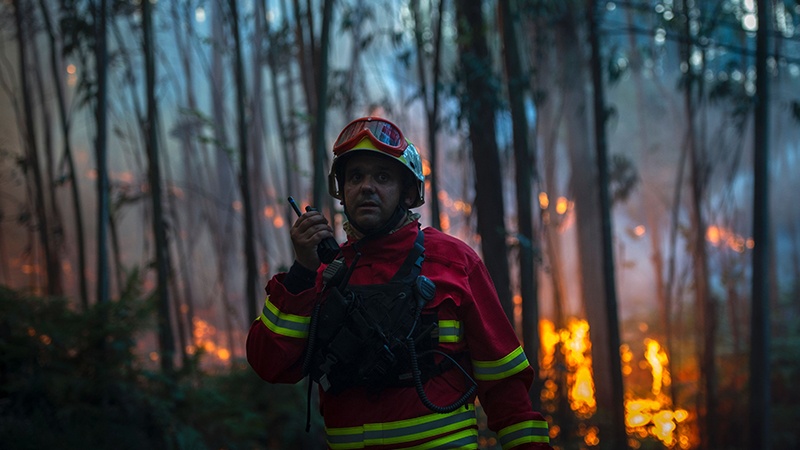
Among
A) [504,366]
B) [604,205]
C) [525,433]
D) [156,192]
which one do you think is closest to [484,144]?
[604,205]

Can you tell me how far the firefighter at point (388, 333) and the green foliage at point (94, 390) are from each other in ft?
9.83

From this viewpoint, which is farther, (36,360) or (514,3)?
(514,3)

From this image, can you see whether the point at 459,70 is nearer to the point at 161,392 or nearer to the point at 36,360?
the point at 161,392

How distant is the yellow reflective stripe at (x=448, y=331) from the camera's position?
2037 millimetres

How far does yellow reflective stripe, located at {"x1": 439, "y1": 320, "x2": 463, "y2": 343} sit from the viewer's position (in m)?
2.04

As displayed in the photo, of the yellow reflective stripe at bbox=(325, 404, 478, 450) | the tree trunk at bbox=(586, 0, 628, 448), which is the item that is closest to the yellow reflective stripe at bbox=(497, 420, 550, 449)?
the yellow reflective stripe at bbox=(325, 404, 478, 450)

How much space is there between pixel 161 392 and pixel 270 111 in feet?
77.2

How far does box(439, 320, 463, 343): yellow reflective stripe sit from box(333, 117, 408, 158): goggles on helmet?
519 mm

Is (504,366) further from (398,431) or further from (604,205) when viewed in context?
(604,205)

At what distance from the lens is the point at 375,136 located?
213 centimetres

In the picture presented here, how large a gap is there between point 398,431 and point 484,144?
330 centimetres

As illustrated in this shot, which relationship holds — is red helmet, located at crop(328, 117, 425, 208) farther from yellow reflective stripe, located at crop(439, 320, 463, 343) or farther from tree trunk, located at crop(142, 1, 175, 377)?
tree trunk, located at crop(142, 1, 175, 377)

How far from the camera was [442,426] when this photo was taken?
78.0 inches

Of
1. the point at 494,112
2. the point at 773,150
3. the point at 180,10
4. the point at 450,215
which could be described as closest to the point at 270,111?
the point at 450,215
